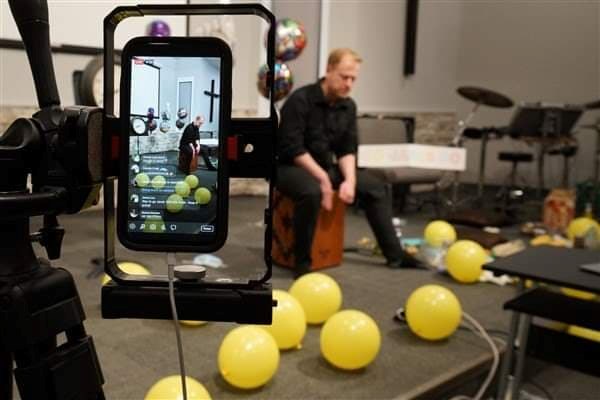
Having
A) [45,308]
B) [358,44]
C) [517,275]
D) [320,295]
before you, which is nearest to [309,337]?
[320,295]

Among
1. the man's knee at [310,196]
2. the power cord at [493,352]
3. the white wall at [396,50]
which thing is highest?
the white wall at [396,50]

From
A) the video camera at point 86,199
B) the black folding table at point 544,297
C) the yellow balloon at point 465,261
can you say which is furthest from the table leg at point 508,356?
the video camera at point 86,199

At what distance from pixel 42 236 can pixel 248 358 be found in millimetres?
1081

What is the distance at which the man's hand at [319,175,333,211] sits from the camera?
115 inches

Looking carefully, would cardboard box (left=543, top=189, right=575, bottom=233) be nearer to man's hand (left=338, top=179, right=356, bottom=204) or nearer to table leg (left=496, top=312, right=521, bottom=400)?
man's hand (left=338, top=179, right=356, bottom=204)

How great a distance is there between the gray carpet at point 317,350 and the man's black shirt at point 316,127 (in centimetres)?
62

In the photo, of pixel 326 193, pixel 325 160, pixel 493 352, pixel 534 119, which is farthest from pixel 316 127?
pixel 534 119

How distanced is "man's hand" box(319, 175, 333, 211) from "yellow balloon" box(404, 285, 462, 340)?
92cm

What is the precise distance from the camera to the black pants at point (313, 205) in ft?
9.45

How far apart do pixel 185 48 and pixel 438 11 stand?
6780 mm

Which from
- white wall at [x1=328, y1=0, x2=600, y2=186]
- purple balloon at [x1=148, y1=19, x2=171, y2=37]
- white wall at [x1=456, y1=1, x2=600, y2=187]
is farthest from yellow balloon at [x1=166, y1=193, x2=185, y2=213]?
white wall at [x1=456, y1=1, x2=600, y2=187]

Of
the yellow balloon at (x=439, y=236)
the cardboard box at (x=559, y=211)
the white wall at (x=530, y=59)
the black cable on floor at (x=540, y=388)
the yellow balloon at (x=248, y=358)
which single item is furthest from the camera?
the white wall at (x=530, y=59)

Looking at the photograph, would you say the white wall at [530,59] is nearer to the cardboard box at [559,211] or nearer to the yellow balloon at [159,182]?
the cardboard box at [559,211]

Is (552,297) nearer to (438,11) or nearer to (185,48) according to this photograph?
(185,48)
